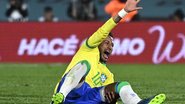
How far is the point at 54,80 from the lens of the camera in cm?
1577

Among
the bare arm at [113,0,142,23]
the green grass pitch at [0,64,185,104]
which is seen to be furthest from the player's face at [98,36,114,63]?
the green grass pitch at [0,64,185,104]

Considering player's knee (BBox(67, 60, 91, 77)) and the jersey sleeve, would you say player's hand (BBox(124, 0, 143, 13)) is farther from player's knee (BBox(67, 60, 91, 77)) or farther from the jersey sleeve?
player's knee (BBox(67, 60, 91, 77))

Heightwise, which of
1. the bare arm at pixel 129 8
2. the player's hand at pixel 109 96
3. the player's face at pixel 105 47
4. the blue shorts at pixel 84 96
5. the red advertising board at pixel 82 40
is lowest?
the player's hand at pixel 109 96

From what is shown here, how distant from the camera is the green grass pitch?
485 inches

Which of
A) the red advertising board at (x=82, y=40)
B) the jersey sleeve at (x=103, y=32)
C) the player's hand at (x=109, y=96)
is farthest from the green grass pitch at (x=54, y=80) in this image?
the jersey sleeve at (x=103, y=32)

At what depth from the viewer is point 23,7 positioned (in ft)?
81.8

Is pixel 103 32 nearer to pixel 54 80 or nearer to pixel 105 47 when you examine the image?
pixel 105 47

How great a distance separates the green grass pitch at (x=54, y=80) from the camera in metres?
12.3

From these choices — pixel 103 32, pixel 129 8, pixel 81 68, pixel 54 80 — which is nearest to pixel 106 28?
pixel 103 32

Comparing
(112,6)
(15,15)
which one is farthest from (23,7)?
(112,6)

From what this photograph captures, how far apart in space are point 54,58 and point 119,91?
13.0 m

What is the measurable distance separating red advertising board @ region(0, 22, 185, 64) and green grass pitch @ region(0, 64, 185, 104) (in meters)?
0.56

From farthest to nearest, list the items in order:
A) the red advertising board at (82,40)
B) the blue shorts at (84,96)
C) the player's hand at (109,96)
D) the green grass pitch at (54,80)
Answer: the red advertising board at (82,40)
the green grass pitch at (54,80)
the blue shorts at (84,96)
the player's hand at (109,96)

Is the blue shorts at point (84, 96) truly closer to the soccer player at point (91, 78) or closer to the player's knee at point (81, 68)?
the soccer player at point (91, 78)
